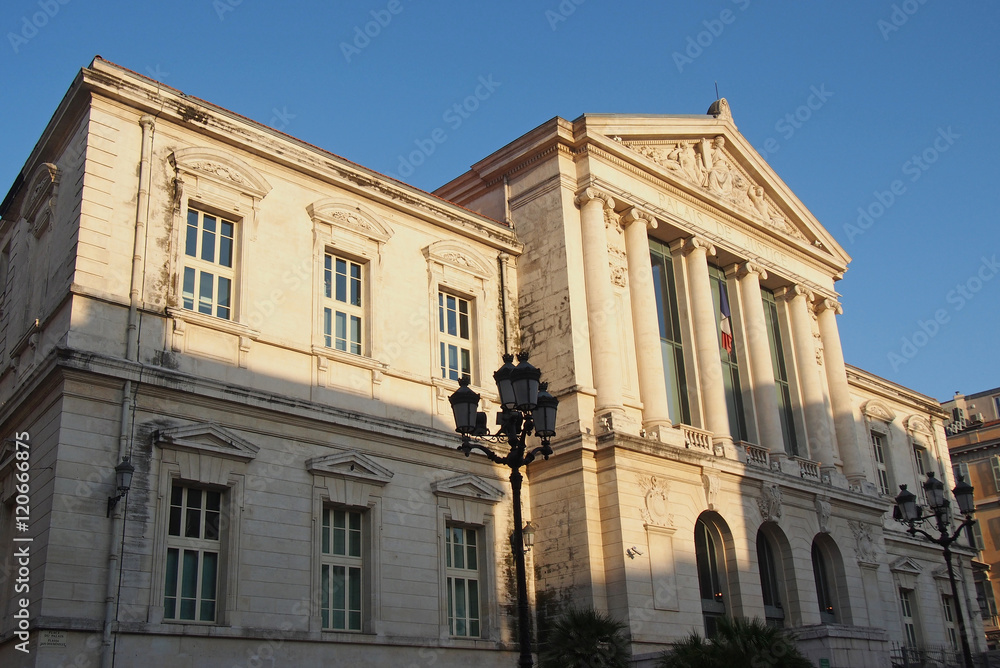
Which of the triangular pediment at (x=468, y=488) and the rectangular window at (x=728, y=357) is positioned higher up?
the rectangular window at (x=728, y=357)

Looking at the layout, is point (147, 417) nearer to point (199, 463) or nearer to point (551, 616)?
point (199, 463)

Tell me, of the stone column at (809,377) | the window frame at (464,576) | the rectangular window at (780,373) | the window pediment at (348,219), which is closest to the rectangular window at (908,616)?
the stone column at (809,377)

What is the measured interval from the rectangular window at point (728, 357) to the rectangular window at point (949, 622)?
39.3ft

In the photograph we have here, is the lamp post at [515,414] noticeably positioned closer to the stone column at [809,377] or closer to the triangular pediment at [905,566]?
the stone column at [809,377]

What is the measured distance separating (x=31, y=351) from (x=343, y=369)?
209 inches

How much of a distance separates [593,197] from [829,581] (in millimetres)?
11143

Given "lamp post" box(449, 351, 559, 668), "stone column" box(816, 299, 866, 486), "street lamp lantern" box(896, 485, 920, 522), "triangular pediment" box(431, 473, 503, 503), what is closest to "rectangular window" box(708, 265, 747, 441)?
"stone column" box(816, 299, 866, 486)

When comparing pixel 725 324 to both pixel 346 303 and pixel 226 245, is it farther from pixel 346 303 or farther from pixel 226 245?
pixel 226 245

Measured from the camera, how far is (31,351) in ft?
57.0

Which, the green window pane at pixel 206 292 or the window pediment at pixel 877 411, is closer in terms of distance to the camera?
the green window pane at pixel 206 292

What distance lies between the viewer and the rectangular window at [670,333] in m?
23.7

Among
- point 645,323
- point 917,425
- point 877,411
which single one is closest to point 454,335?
point 645,323

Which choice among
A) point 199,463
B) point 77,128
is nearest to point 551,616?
point 199,463

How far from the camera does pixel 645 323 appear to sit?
899 inches
